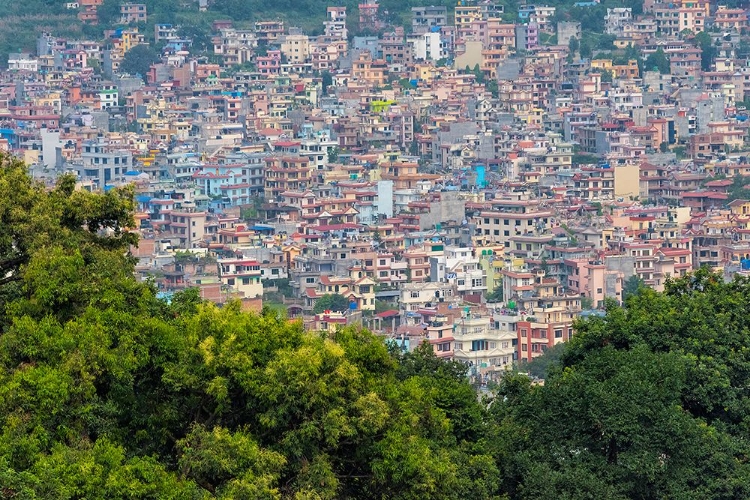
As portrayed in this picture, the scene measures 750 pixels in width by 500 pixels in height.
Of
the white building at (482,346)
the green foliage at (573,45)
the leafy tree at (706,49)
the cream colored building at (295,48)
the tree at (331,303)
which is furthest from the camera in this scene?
the green foliage at (573,45)

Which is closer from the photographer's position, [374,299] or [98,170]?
[374,299]

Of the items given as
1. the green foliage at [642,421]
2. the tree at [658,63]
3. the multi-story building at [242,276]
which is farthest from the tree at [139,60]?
the green foliage at [642,421]

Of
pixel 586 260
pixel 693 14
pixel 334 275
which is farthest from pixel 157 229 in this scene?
pixel 693 14

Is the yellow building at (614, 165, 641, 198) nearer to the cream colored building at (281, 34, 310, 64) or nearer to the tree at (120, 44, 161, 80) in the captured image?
the cream colored building at (281, 34, 310, 64)

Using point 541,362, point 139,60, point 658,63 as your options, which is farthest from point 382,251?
point 658,63

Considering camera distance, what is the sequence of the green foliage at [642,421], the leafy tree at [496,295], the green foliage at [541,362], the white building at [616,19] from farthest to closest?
the white building at [616,19]
the leafy tree at [496,295]
the green foliage at [541,362]
the green foliage at [642,421]

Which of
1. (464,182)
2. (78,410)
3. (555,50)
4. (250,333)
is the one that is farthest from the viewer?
(555,50)

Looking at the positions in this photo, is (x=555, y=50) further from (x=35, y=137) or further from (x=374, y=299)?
(x=374, y=299)

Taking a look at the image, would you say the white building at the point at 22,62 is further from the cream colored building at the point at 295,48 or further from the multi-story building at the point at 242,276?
the multi-story building at the point at 242,276
